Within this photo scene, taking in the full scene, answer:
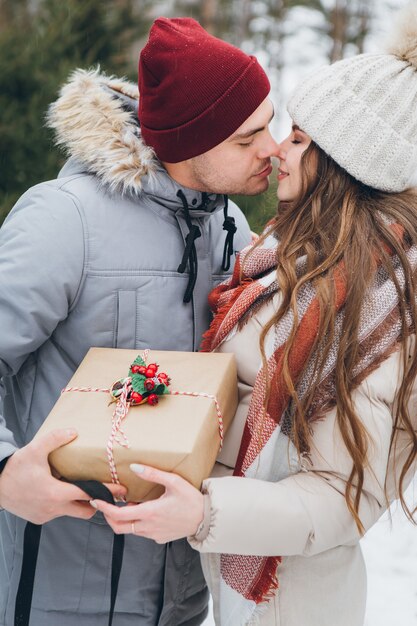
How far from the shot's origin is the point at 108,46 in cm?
418

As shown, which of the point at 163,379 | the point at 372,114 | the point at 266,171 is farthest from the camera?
the point at 266,171

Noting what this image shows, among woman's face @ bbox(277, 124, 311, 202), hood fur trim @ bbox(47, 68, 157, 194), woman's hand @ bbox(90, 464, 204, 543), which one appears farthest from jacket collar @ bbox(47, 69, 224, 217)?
woman's hand @ bbox(90, 464, 204, 543)

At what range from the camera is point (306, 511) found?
160 centimetres

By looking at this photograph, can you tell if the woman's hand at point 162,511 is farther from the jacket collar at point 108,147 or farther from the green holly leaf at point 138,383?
the jacket collar at point 108,147

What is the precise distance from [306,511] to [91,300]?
83cm

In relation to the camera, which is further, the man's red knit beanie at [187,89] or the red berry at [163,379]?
the man's red knit beanie at [187,89]

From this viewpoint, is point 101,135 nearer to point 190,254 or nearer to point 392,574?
point 190,254

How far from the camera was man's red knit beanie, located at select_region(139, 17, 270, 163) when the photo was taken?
2049mm

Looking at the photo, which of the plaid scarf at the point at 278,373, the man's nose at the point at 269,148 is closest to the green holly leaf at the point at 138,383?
the plaid scarf at the point at 278,373

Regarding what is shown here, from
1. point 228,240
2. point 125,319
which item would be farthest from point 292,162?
point 125,319

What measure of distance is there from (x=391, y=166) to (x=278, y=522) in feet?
3.45

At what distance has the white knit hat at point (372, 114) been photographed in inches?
72.4

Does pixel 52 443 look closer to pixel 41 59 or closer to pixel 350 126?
pixel 350 126

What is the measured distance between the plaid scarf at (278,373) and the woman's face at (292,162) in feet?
1.11
